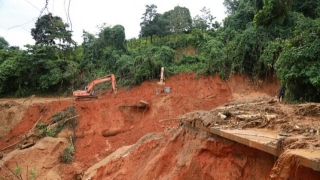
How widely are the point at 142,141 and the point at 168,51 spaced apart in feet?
56.0

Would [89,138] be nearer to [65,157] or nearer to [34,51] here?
[65,157]

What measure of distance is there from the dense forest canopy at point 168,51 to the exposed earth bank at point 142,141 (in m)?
1.58

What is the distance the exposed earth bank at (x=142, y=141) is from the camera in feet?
18.0

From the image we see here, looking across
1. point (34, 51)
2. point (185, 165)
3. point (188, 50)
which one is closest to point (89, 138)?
point (185, 165)

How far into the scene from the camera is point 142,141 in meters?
10.0

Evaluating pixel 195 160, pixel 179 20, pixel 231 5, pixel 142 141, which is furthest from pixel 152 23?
pixel 195 160

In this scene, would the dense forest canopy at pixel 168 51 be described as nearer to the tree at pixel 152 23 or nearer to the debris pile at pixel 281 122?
the tree at pixel 152 23

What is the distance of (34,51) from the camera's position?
25.9 meters

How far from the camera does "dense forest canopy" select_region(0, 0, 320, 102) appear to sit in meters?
20.7

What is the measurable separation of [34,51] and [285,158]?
87.2ft

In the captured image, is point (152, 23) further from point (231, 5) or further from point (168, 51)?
point (231, 5)

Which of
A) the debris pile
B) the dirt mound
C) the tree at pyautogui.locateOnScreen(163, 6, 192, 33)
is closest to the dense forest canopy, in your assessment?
the tree at pyautogui.locateOnScreen(163, 6, 192, 33)

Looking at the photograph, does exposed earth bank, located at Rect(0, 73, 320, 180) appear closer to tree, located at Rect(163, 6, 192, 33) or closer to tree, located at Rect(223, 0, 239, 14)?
tree, located at Rect(163, 6, 192, 33)

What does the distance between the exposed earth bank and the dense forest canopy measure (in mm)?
1578
